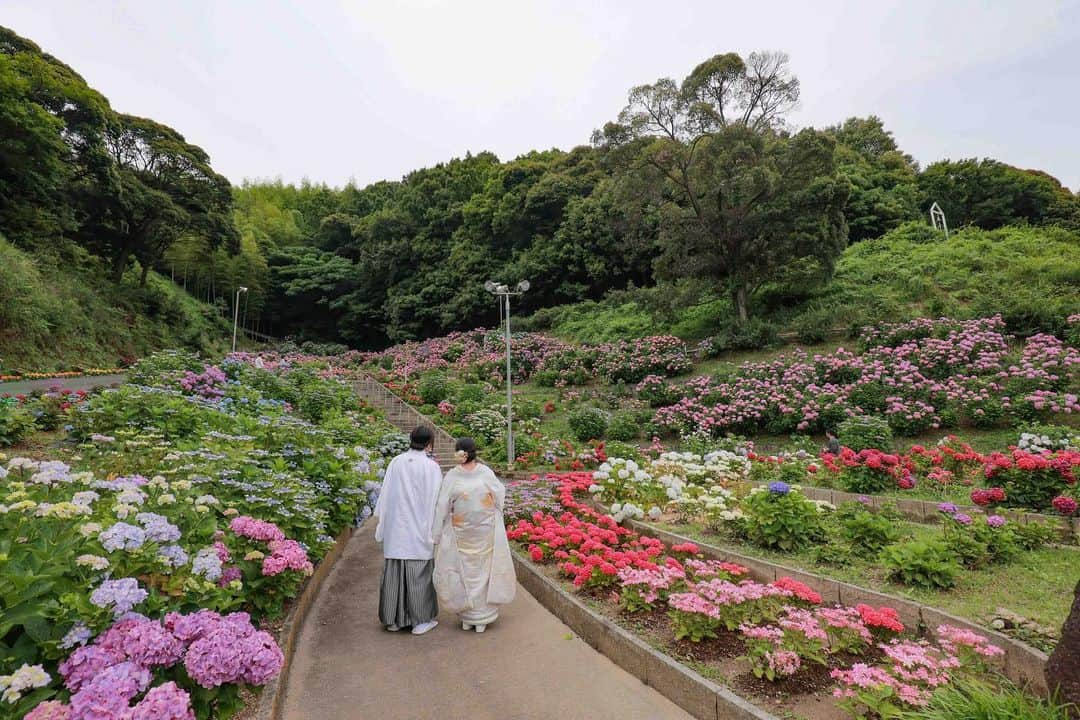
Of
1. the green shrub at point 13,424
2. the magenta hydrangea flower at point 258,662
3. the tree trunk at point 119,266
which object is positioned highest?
the tree trunk at point 119,266

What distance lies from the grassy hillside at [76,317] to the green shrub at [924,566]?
56.9ft

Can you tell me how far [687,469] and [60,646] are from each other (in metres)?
7.20

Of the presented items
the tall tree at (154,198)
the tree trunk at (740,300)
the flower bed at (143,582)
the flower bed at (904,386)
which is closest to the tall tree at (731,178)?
the tree trunk at (740,300)

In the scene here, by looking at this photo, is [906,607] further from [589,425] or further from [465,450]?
[589,425]

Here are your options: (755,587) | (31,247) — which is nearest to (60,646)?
(755,587)

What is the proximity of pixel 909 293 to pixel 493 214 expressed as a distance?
24.1 m

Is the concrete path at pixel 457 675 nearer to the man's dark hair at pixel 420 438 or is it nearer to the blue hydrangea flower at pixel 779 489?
the man's dark hair at pixel 420 438

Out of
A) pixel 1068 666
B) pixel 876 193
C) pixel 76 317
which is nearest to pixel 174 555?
pixel 1068 666

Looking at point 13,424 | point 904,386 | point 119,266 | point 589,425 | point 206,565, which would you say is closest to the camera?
point 206,565

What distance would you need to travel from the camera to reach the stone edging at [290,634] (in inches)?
116

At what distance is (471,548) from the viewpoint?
4.32 metres

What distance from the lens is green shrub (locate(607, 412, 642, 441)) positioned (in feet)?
42.8

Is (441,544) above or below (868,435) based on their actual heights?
below

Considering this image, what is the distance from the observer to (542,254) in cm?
3172
